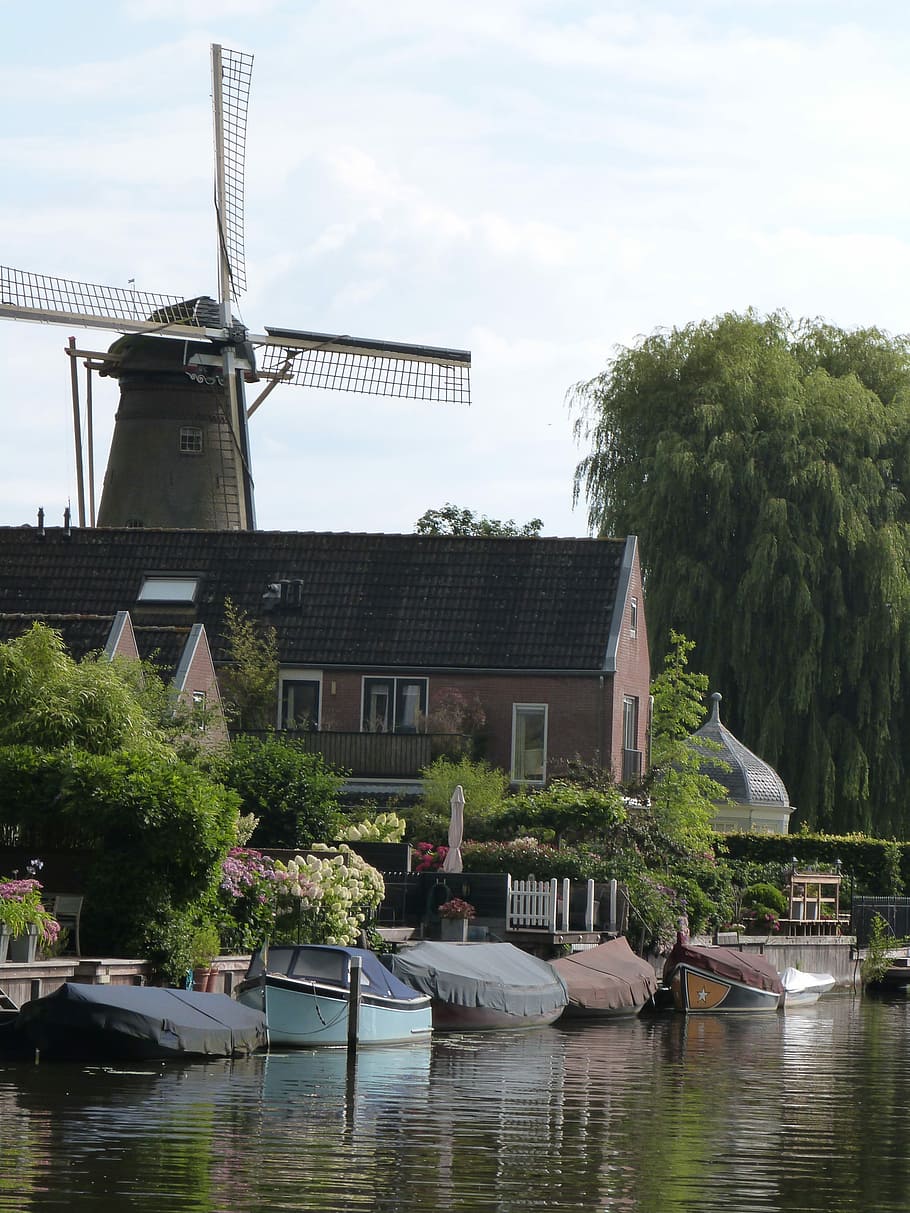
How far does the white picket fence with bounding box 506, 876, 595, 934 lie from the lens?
A: 120ft

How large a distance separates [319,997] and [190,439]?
29581mm

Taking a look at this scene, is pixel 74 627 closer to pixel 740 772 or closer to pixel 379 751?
pixel 379 751

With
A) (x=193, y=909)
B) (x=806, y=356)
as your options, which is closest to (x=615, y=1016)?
(x=193, y=909)

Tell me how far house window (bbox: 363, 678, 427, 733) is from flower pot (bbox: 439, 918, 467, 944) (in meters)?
13.5

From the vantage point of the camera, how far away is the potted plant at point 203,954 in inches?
1096

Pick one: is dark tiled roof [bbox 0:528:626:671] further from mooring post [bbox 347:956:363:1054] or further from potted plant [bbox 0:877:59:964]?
potted plant [bbox 0:877:59:964]

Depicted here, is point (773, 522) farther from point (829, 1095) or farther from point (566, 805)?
point (829, 1095)

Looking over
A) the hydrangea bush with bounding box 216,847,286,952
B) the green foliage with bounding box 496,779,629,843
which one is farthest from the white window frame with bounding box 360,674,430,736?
the hydrangea bush with bounding box 216,847,286,952

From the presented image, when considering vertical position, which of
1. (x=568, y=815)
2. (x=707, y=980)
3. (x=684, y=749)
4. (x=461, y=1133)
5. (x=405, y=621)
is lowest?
(x=461, y=1133)

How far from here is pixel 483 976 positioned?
31406 mm

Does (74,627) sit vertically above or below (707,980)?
above

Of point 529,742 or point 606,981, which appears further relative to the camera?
point 529,742

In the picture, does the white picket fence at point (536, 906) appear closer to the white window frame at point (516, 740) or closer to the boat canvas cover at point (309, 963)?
the boat canvas cover at point (309, 963)

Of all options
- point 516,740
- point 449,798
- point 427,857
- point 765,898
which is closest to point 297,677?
point 516,740
